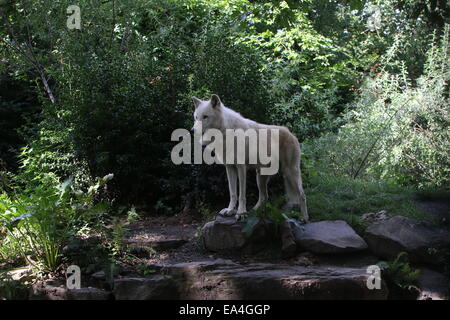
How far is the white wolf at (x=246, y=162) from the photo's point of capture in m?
4.89

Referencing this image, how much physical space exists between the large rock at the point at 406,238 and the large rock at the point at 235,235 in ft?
3.96

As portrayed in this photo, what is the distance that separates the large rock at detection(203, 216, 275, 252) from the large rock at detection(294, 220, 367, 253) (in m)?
0.37

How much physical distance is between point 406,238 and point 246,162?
2.06 metres

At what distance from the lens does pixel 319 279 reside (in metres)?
3.93

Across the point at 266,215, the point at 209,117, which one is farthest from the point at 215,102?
the point at 266,215

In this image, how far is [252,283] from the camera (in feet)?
13.2

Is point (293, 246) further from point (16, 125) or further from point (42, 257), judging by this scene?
point (16, 125)

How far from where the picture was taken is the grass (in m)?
5.36

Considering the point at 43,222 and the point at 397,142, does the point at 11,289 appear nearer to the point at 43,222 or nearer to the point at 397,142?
the point at 43,222

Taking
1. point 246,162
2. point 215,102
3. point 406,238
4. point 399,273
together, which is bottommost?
point 399,273

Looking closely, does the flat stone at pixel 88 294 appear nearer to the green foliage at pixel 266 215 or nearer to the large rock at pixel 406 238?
the green foliage at pixel 266 215

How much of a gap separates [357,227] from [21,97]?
32.6ft

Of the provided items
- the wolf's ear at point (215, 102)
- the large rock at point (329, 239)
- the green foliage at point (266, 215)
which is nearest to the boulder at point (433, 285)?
the large rock at point (329, 239)
